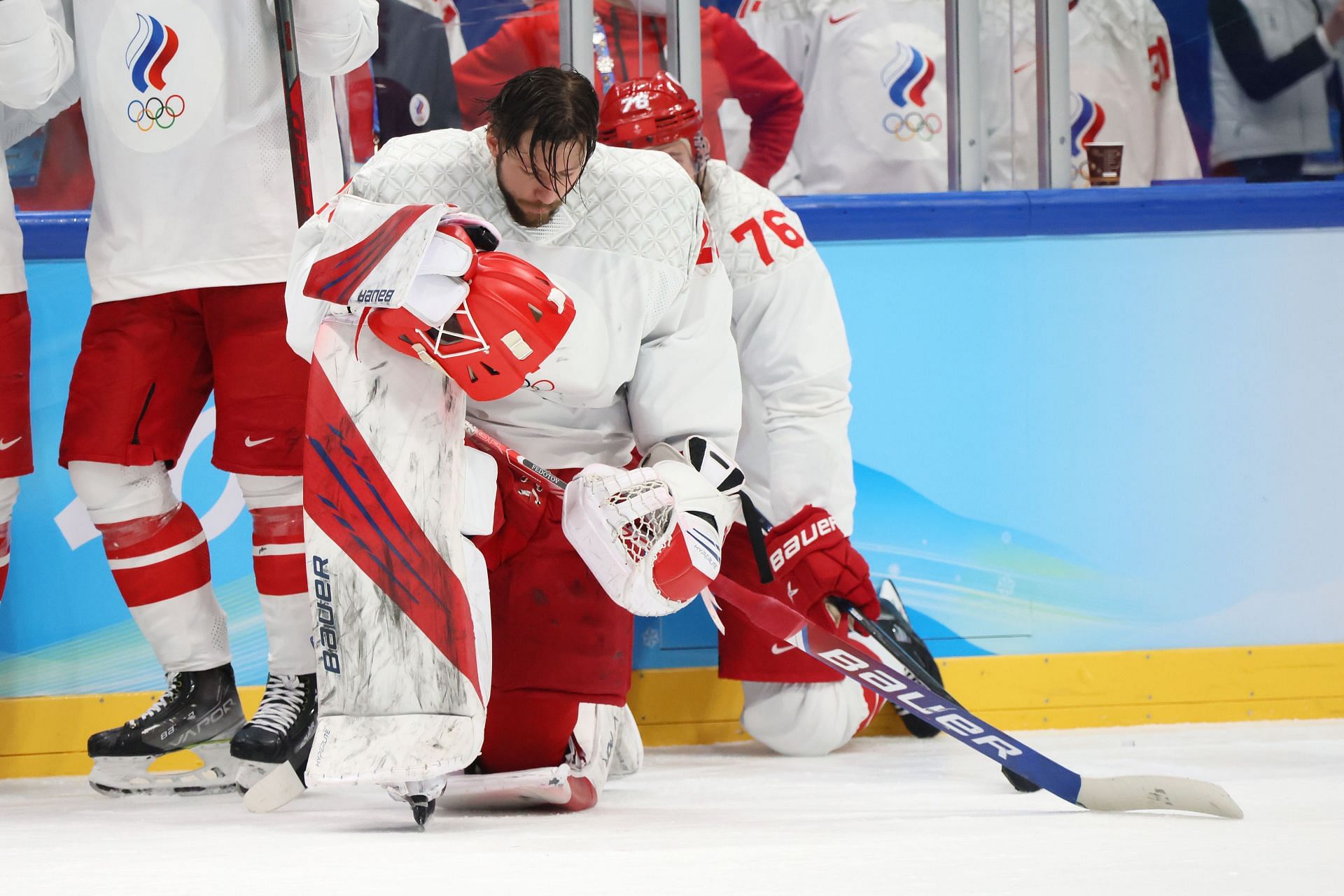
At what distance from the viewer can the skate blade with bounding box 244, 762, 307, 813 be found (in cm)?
186

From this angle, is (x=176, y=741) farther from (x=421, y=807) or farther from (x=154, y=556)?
(x=421, y=807)

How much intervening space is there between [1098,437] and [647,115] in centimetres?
113

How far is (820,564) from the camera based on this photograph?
1938 millimetres

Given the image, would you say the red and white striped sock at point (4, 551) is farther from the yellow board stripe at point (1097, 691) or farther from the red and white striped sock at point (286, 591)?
the yellow board stripe at point (1097, 691)

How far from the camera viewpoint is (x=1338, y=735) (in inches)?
101

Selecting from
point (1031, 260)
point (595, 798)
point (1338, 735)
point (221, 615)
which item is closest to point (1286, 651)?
point (1338, 735)

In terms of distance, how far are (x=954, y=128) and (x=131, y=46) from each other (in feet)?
5.47

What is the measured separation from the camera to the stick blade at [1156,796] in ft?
5.29

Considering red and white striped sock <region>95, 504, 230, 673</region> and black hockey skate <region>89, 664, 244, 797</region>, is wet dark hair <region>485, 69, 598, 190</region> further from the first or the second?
black hockey skate <region>89, 664, 244, 797</region>

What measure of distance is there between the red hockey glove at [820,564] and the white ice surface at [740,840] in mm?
267

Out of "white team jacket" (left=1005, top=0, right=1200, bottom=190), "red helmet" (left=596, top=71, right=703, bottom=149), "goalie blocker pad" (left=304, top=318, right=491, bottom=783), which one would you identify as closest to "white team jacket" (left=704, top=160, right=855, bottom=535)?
"red helmet" (left=596, top=71, right=703, bottom=149)

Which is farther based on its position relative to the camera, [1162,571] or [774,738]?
[1162,571]

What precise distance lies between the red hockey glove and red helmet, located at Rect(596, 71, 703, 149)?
0.77m

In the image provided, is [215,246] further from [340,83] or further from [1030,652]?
[1030,652]
